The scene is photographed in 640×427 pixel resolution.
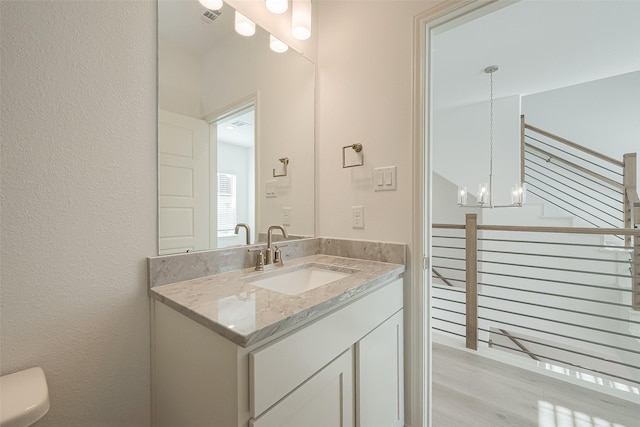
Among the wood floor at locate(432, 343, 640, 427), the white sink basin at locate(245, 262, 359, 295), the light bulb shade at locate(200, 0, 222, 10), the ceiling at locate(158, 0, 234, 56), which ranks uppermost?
the light bulb shade at locate(200, 0, 222, 10)

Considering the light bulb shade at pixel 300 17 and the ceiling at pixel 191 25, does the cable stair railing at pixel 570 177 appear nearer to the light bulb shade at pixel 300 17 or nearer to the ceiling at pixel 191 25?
the light bulb shade at pixel 300 17

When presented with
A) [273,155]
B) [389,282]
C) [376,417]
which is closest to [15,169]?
[273,155]

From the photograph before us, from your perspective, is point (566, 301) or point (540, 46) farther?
point (566, 301)

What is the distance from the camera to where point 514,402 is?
1.55m

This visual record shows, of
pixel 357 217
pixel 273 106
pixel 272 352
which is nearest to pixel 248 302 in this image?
pixel 272 352

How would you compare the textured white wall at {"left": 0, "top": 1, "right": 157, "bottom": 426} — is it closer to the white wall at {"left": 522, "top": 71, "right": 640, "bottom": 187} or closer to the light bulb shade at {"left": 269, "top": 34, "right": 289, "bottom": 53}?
the light bulb shade at {"left": 269, "top": 34, "right": 289, "bottom": 53}

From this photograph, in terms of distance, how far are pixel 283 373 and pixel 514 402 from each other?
1.69 meters

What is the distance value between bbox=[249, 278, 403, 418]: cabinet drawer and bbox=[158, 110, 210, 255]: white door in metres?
0.59

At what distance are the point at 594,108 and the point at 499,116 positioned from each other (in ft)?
4.51

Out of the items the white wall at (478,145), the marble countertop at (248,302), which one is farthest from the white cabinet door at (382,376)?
the white wall at (478,145)

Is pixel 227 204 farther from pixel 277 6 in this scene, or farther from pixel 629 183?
pixel 629 183

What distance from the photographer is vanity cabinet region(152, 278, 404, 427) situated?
0.61 m

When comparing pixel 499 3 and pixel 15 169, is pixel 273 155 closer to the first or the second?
pixel 15 169

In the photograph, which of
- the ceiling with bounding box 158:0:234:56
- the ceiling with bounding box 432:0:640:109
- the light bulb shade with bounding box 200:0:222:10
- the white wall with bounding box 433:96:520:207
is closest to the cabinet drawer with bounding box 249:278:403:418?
the ceiling with bounding box 158:0:234:56
